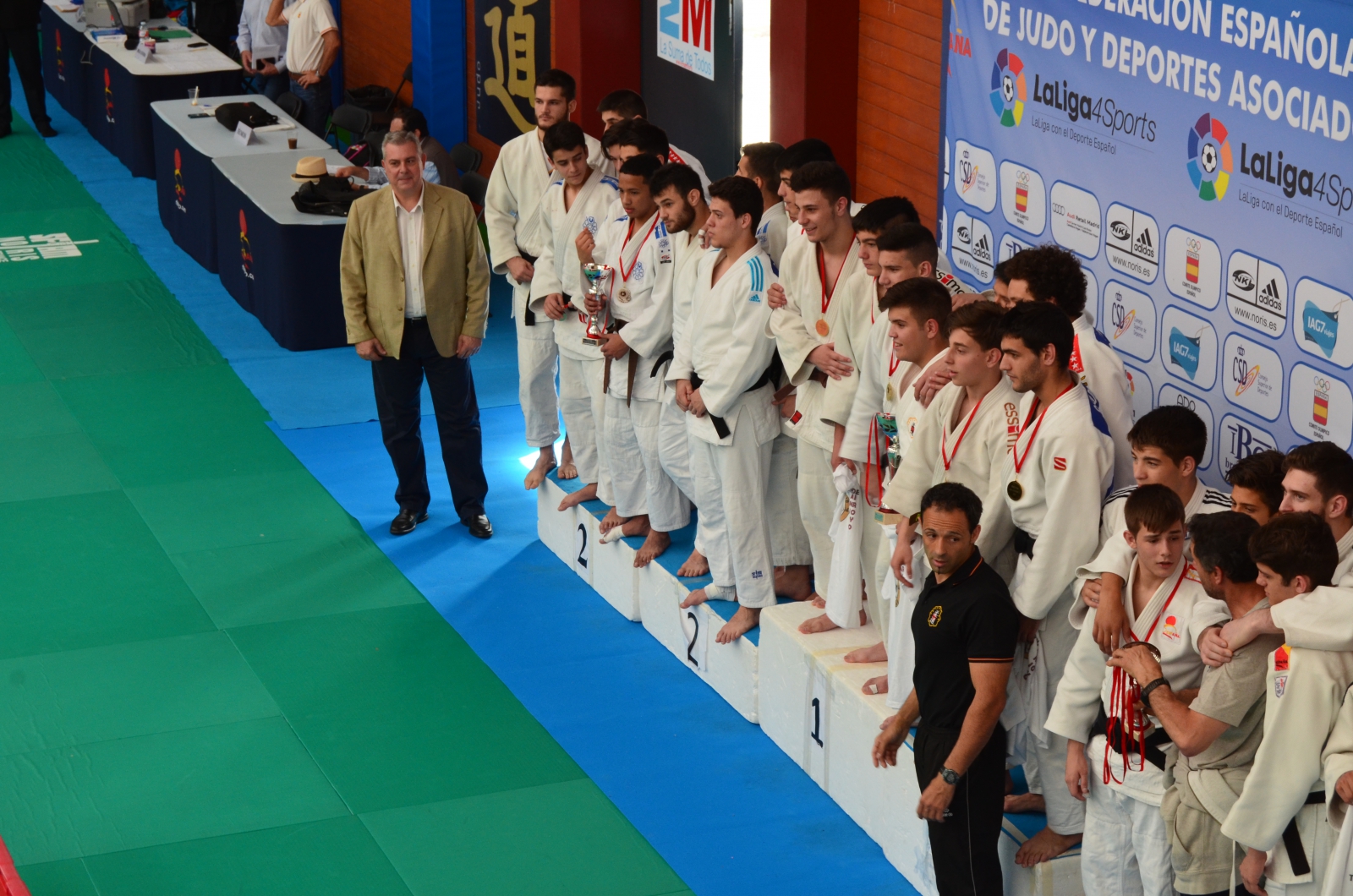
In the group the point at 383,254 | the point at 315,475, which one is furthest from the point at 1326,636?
the point at 315,475

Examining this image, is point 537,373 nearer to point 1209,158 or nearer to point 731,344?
point 731,344

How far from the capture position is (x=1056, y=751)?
4688 millimetres

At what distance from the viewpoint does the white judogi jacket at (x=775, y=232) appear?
6348mm

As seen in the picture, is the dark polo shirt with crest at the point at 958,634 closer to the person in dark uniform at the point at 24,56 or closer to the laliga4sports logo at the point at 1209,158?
the laliga4sports logo at the point at 1209,158

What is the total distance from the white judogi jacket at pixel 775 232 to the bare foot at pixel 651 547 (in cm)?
119

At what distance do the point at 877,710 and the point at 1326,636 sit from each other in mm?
1759

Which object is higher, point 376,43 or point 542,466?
point 376,43

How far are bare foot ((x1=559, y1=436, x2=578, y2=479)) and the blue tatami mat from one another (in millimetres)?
367

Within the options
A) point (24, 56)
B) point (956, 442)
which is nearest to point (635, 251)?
point (956, 442)

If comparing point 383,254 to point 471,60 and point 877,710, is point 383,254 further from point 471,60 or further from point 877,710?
point 471,60

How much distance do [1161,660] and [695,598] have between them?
2.38m

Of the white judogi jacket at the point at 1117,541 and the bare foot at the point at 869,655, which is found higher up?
the white judogi jacket at the point at 1117,541

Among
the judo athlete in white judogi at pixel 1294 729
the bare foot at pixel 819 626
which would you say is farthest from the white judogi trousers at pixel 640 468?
the judo athlete in white judogi at pixel 1294 729

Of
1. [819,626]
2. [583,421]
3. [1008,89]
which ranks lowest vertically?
[819,626]
